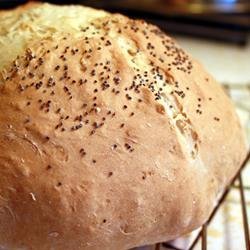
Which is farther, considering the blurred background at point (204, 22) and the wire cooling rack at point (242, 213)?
the blurred background at point (204, 22)

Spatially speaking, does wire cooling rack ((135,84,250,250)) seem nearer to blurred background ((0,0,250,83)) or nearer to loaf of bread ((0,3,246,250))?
loaf of bread ((0,3,246,250))

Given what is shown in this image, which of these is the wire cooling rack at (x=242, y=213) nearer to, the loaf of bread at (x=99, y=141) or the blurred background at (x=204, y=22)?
the loaf of bread at (x=99, y=141)

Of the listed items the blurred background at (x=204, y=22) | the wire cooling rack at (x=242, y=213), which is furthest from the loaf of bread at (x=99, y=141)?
the blurred background at (x=204, y=22)

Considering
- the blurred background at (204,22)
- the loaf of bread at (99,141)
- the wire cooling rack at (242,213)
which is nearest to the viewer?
the loaf of bread at (99,141)

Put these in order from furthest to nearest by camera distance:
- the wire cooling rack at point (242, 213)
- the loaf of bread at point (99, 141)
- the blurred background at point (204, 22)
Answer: the blurred background at point (204, 22) → the wire cooling rack at point (242, 213) → the loaf of bread at point (99, 141)

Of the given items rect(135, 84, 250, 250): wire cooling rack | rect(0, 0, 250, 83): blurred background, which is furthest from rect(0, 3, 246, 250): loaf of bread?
rect(0, 0, 250, 83): blurred background

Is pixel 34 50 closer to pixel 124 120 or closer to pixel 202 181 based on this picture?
pixel 124 120

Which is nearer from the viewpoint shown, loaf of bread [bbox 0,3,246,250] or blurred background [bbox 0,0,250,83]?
loaf of bread [bbox 0,3,246,250]

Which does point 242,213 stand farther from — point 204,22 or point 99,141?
point 204,22

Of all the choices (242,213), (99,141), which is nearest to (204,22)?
(242,213)
